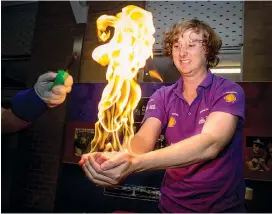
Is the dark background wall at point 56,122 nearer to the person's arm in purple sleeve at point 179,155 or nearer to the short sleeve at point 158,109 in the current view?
the short sleeve at point 158,109

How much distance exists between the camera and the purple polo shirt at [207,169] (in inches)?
64.4

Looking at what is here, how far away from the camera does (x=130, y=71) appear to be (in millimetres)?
2260

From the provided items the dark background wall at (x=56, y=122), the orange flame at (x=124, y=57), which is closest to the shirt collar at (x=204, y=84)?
the orange flame at (x=124, y=57)

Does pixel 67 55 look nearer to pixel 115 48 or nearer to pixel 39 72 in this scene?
pixel 39 72

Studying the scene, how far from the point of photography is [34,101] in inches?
86.5

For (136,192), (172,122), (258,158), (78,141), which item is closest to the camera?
(172,122)

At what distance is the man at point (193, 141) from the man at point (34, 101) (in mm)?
785

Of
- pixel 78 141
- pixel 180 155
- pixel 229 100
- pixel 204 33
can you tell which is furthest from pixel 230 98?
pixel 78 141

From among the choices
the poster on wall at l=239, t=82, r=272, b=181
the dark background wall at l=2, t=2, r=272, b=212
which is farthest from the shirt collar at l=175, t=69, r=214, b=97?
the dark background wall at l=2, t=2, r=272, b=212

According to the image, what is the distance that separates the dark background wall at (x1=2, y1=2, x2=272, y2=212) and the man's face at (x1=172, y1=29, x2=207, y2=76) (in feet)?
5.67

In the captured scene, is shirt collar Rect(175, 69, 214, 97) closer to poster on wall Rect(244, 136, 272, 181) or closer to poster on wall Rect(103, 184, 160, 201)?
poster on wall Rect(244, 136, 272, 181)

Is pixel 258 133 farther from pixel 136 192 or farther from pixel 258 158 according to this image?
pixel 136 192

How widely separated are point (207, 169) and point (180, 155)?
0.38 meters

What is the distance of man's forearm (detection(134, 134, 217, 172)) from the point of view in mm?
1396
